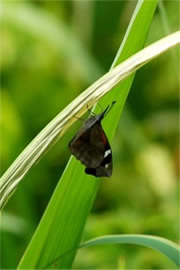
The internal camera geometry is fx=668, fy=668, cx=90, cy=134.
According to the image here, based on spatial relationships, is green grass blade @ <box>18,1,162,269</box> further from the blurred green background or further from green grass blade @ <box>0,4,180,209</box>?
the blurred green background

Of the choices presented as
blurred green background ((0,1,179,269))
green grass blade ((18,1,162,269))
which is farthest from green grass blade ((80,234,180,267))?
blurred green background ((0,1,179,269))

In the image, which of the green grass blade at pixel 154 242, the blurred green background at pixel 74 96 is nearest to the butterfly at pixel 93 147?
the green grass blade at pixel 154 242

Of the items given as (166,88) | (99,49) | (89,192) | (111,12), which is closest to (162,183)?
(166,88)

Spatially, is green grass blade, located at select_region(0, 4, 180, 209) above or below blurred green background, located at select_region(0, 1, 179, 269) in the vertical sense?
above

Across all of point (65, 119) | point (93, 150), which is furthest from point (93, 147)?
point (65, 119)

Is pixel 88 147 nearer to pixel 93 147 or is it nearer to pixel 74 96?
pixel 93 147

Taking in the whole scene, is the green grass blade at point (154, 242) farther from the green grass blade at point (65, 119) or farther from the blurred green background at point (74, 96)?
the blurred green background at point (74, 96)
